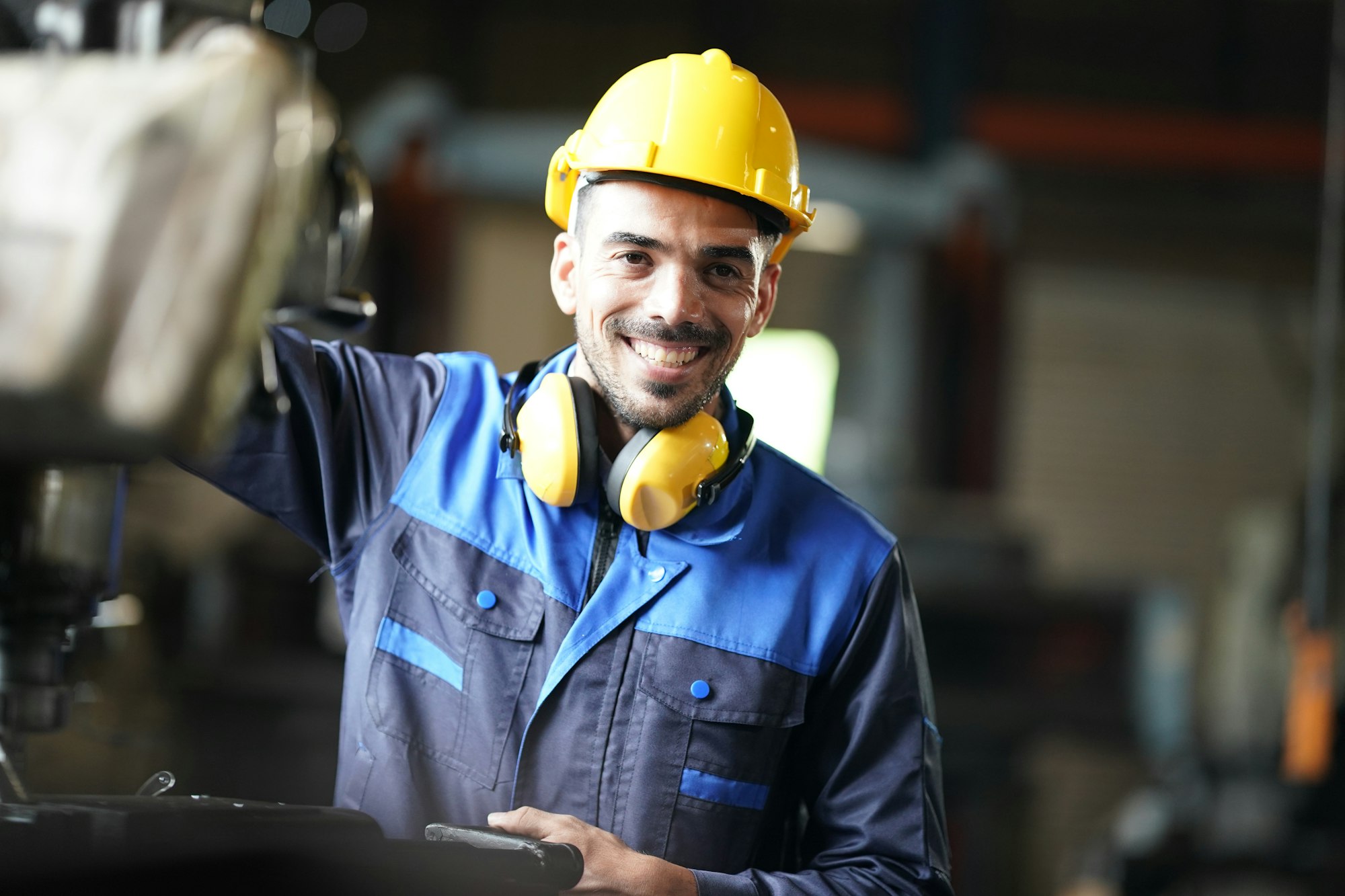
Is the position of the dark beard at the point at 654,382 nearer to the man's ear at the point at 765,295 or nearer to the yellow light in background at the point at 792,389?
the man's ear at the point at 765,295

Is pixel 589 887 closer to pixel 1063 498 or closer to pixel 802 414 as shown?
pixel 802 414

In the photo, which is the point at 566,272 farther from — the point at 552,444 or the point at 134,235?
the point at 134,235

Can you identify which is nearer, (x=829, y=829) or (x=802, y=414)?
Answer: (x=829, y=829)

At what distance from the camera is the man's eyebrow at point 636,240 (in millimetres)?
1729

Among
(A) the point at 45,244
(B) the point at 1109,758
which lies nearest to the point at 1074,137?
(B) the point at 1109,758

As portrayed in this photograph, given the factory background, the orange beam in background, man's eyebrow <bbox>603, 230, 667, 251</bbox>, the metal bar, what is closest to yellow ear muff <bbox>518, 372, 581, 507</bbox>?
man's eyebrow <bbox>603, 230, 667, 251</bbox>

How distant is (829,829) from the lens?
1.76 metres

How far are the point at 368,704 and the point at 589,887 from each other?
0.46 meters

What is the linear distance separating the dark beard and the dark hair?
0.53 ft

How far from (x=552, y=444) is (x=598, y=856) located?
535 mm

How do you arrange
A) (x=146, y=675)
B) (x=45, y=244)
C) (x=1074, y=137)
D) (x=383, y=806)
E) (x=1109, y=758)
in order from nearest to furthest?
(x=45, y=244), (x=383, y=806), (x=146, y=675), (x=1074, y=137), (x=1109, y=758)

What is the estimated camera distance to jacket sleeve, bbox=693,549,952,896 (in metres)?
1.71

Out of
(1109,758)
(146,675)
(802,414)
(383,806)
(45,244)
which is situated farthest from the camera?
(1109,758)

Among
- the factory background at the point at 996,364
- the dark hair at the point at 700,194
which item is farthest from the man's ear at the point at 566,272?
the factory background at the point at 996,364
